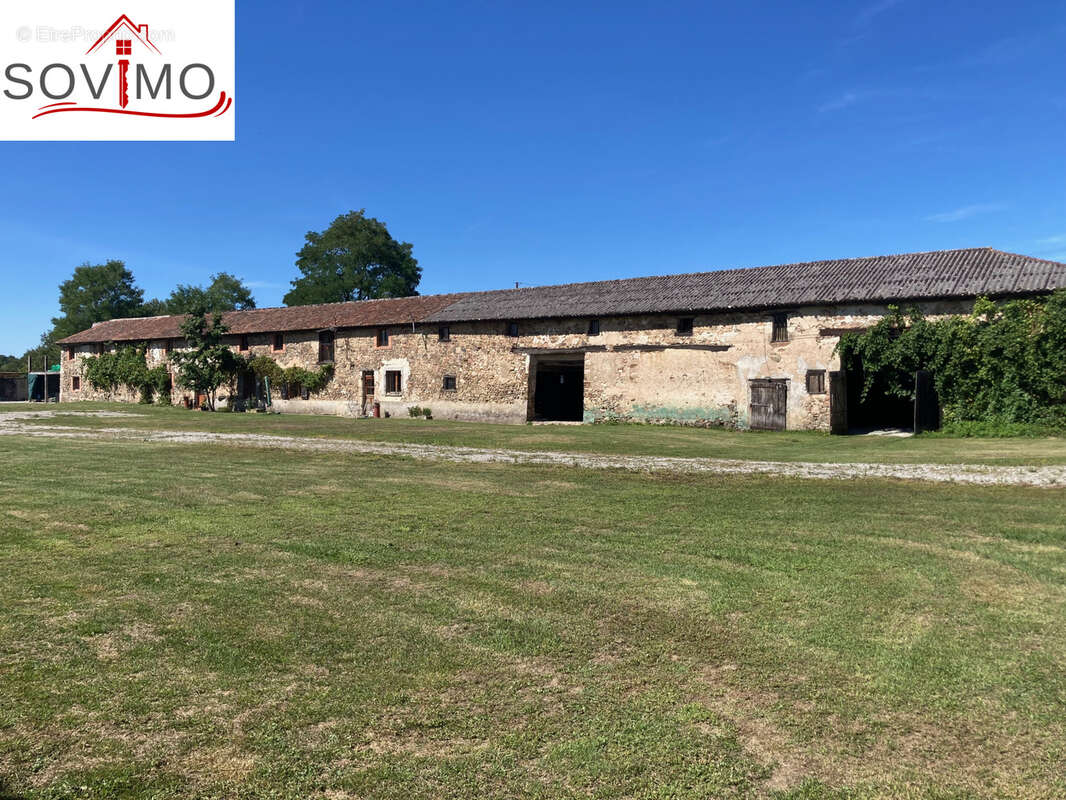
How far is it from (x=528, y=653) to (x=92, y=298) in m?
89.7

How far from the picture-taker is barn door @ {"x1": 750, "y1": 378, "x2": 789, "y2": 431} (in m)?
23.2

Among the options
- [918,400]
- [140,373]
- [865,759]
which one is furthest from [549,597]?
[140,373]

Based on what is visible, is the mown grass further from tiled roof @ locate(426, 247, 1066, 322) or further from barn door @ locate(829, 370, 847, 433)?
tiled roof @ locate(426, 247, 1066, 322)

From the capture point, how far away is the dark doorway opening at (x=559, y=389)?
29.0 meters

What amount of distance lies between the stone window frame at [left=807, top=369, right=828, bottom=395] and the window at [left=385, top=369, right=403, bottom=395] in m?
18.7

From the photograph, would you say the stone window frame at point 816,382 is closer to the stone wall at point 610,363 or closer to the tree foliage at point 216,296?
the stone wall at point 610,363

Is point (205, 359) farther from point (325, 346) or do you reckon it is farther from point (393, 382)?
point (393, 382)

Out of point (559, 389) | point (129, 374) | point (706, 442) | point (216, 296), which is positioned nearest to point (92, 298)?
point (216, 296)

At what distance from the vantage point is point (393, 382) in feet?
106

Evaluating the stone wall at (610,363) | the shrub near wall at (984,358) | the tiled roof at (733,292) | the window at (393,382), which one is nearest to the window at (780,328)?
the stone wall at (610,363)

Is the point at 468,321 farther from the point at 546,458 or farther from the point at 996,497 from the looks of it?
the point at 996,497

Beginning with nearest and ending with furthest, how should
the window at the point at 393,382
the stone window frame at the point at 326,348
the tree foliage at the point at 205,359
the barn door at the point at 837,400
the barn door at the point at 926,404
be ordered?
the barn door at the point at 926,404, the barn door at the point at 837,400, the window at the point at 393,382, the stone window frame at the point at 326,348, the tree foliage at the point at 205,359

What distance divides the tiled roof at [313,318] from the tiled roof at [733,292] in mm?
80

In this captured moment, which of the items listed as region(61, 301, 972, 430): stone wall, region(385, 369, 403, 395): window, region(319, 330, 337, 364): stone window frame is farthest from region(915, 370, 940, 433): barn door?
region(319, 330, 337, 364): stone window frame
